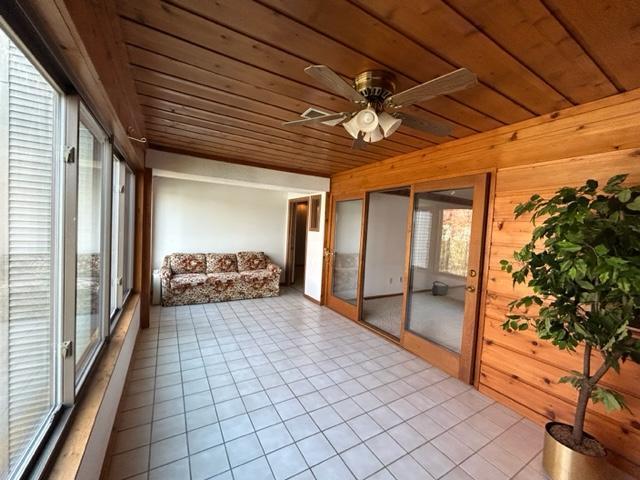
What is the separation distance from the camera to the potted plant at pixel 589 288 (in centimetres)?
128

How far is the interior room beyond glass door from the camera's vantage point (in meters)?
2.54

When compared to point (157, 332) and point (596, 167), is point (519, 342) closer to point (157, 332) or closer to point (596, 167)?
point (596, 167)

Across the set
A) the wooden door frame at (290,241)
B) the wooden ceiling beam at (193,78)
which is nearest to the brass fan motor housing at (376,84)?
the wooden ceiling beam at (193,78)

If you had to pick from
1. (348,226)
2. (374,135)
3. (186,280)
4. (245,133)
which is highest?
(245,133)

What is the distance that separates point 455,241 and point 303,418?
221 centimetres

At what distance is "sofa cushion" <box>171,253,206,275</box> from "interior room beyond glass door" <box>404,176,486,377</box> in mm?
3776

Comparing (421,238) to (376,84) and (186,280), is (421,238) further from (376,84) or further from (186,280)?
(186,280)

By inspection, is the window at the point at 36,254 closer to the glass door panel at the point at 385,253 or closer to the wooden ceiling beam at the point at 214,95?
the wooden ceiling beam at the point at 214,95

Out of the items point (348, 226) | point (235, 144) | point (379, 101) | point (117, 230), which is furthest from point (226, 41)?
point (348, 226)

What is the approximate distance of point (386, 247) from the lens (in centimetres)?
551

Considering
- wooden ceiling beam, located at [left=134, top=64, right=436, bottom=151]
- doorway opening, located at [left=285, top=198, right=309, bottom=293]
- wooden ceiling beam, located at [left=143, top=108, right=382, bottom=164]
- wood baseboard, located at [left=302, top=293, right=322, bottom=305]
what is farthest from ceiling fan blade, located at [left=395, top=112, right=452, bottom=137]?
doorway opening, located at [left=285, top=198, right=309, bottom=293]

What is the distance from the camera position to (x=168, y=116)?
2.41m

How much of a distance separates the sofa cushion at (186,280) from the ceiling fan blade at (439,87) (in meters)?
4.24

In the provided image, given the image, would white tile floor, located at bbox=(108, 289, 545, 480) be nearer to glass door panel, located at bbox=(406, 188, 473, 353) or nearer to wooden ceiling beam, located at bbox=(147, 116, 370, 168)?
glass door panel, located at bbox=(406, 188, 473, 353)
